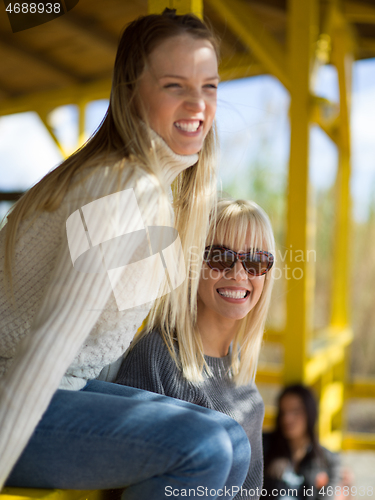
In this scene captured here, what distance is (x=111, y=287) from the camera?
0.86 metres

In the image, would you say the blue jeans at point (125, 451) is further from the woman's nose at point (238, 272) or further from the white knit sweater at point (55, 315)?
the woman's nose at point (238, 272)

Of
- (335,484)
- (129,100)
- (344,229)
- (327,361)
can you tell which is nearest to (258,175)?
(344,229)

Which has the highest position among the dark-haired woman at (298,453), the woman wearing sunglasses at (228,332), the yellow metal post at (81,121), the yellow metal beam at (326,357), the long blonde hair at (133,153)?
the yellow metal post at (81,121)

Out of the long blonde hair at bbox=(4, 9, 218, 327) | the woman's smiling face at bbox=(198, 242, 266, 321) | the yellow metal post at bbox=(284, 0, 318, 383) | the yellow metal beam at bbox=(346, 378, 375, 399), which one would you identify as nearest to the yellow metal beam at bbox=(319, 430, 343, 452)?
the yellow metal beam at bbox=(346, 378, 375, 399)

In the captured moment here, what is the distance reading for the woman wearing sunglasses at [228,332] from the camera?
51.7 inches

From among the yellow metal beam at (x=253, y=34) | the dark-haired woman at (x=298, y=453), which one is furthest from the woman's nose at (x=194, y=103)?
the dark-haired woman at (x=298, y=453)

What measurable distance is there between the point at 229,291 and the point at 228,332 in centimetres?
13

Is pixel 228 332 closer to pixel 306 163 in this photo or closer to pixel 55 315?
pixel 55 315

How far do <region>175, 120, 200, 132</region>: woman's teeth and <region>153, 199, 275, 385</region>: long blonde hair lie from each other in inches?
11.6

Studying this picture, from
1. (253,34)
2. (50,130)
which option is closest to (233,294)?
(253,34)

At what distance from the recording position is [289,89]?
10.3 feet

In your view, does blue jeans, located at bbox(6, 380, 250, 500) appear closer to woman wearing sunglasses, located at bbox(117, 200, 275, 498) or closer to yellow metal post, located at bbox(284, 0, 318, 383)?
woman wearing sunglasses, located at bbox(117, 200, 275, 498)

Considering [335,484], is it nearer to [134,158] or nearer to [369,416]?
[134,158]

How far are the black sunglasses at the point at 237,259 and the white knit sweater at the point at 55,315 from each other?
378 millimetres
